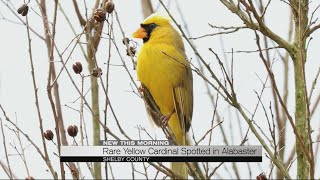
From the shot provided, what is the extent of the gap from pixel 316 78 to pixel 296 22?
29cm

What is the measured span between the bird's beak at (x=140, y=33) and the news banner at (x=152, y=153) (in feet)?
1.74

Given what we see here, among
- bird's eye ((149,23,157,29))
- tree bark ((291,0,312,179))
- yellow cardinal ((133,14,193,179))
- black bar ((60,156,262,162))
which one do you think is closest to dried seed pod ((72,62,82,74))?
black bar ((60,156,262,162))

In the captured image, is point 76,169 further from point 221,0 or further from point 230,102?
point 221,0

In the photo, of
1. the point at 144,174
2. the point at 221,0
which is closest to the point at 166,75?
the point at 221,0

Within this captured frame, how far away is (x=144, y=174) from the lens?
1768 millimetres

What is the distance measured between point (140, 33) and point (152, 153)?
65 centimetres

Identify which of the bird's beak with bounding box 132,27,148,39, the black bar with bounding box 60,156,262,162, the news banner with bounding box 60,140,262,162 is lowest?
the black bar with bounding box 60,156,262,162

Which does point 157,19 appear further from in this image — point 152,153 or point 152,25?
point 152,153

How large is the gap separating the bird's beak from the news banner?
53 cm

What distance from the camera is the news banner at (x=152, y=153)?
1586 millimetres

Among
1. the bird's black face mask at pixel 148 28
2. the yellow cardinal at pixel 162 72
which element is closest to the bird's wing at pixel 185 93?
the yellow cardinal at pixel 162 72

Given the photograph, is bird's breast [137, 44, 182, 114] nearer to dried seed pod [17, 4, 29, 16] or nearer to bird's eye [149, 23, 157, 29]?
bird's eye [149, 23, 157, 29]

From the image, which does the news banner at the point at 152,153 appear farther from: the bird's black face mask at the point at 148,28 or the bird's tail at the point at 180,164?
the bird's black face mask at the point at 148,28

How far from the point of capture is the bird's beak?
205cm
